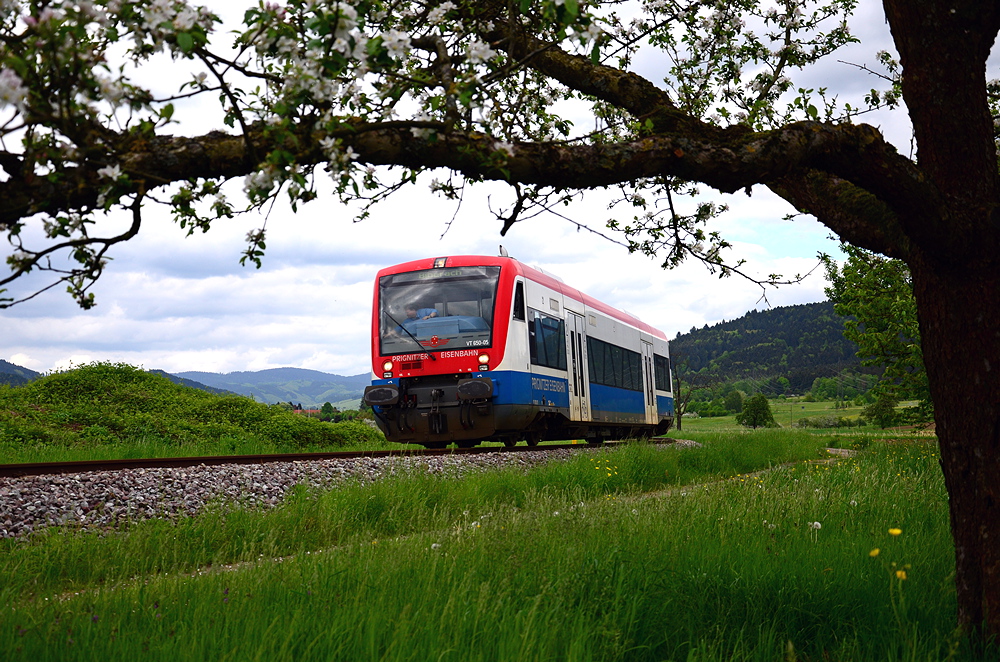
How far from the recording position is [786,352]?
181500mm

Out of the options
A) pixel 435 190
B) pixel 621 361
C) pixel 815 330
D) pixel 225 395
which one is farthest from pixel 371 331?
pixel 815 330

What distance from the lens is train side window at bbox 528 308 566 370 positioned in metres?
15.3

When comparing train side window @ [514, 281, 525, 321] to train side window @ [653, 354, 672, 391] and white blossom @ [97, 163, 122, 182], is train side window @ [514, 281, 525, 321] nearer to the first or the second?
train side window @ [653, 354, 672, 391]

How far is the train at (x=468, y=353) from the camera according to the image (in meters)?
14.3

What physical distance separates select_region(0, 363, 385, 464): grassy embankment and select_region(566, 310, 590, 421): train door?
18.5ft

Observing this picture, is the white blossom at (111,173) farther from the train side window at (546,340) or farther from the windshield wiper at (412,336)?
the train side window at (546,340)

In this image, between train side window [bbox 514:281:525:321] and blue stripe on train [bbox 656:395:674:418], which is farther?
blue stripe on train [bbox 656:395:674:418]

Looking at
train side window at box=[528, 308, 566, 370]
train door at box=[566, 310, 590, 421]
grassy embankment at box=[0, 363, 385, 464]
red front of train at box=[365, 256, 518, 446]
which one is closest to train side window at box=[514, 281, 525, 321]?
red front of train at box=[365, 256, 518, 446]

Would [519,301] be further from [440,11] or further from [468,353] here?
[440,11]

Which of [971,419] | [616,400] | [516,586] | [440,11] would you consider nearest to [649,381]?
[616,400]

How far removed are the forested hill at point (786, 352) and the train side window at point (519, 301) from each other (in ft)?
484

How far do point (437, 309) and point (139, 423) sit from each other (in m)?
7.94

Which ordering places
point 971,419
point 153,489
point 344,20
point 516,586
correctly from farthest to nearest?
1. point 153,489
2. point 516,586
3. point 971,419
4. point 344,20

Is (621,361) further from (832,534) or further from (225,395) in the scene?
(832,534)
